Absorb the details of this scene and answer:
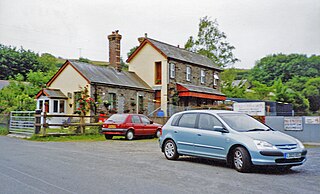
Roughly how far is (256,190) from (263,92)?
54486mm

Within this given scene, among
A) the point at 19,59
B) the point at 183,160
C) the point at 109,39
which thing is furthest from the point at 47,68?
the point at 183,160

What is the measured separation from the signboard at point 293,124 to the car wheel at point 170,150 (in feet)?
29.1

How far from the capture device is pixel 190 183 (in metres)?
8.02

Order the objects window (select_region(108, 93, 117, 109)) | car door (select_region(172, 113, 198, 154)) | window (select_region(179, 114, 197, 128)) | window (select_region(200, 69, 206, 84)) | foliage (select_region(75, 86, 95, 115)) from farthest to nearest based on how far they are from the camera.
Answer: window (select_region(200, 69, 206, 84)) < window (select_region(108, 93, 117, 109)) < foliage (select_region(75, 86, 95, 115)) < window (select_region(179, 114, 197, 128)) < car door (select_region(172, 113, 198, 154))

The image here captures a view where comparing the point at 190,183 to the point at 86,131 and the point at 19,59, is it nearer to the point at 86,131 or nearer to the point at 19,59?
the point at 86,131

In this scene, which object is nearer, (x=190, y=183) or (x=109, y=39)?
(x=190, y=183)

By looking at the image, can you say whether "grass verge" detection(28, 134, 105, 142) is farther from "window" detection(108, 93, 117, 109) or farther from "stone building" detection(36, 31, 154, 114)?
"window" detection(108, 93, 117, 109)

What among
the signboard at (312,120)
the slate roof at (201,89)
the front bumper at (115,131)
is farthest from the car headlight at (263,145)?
the slate roof at (201,89)

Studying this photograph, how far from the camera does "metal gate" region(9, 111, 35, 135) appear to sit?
847 inches

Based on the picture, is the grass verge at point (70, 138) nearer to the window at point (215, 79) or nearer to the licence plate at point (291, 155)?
the licence plate at point (291, 155)

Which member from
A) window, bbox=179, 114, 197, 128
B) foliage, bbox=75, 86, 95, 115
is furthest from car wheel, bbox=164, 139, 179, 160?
foliage, bbox=75, 86, 95, 115

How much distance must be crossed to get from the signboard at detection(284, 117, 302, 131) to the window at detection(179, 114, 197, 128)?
868cm

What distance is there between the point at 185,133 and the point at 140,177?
327 centimetres

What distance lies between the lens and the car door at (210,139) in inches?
410
